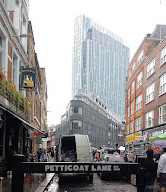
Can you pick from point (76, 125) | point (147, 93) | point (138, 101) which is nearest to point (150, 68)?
point (147, 93)

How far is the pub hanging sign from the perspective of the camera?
20844 millimetres

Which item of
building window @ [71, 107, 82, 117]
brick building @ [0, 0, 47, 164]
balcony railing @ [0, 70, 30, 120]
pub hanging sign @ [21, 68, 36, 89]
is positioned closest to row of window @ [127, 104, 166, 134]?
brick building @ [0, 0, 47, 164]

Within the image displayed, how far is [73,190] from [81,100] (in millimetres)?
97952

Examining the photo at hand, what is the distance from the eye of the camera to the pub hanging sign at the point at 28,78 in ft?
68.4

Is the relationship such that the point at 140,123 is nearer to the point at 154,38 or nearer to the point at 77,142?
the point at 154,38

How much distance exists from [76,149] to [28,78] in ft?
18.4

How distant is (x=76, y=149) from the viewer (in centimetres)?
1912

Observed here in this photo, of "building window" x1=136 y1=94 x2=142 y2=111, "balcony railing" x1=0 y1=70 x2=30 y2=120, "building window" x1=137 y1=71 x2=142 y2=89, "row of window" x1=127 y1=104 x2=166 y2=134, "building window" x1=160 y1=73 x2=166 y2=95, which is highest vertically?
"building window" x1=137 y1=71 x2=142 y2=89

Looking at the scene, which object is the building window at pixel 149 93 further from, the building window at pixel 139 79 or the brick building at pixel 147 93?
the building window at pixel 139 79

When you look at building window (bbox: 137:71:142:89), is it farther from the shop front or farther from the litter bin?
the litter bin

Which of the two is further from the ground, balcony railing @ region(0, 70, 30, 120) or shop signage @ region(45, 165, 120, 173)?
balcony railing @ region(0, 70, 30, 120)

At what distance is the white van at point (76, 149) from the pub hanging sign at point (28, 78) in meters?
3.92

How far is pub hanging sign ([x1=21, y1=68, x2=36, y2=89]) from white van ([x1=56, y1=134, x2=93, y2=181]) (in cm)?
392

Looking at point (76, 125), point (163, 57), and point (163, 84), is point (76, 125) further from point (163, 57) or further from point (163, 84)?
point (163, 84)
